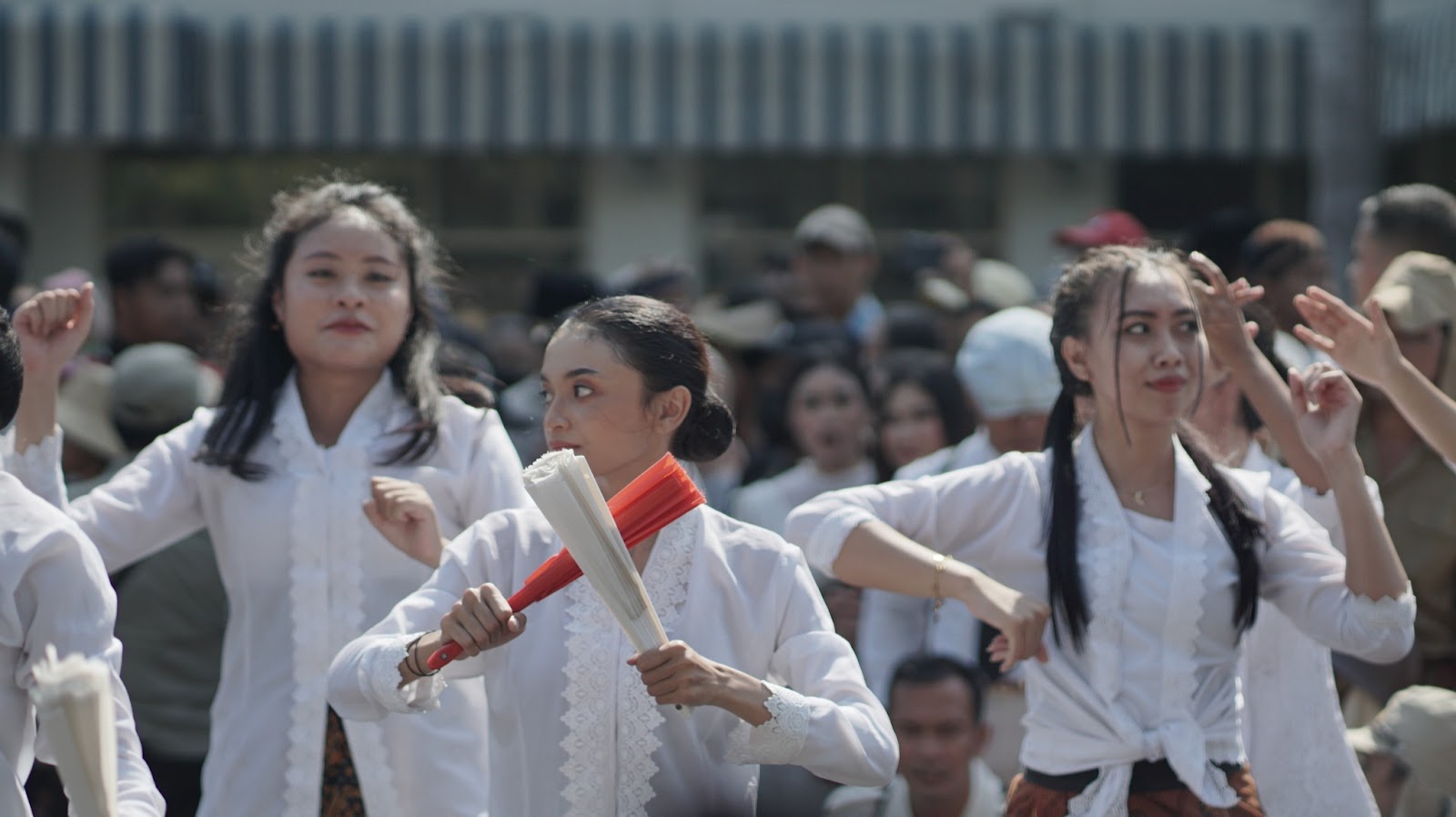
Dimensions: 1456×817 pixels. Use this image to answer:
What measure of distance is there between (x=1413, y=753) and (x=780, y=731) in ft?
6.01

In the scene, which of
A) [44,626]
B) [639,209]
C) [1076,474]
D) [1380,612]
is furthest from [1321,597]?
[639,209]

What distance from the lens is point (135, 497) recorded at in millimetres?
3854

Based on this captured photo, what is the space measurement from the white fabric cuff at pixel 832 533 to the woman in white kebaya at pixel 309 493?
650 mm

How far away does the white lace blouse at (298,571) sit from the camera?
3.75m

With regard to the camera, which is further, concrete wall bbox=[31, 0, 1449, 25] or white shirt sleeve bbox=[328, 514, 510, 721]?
concrete wall bbox=[31, 0, 1449, 25]

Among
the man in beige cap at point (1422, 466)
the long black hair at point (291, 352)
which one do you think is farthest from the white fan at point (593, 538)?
the man in beige cap at point (1422, 466)

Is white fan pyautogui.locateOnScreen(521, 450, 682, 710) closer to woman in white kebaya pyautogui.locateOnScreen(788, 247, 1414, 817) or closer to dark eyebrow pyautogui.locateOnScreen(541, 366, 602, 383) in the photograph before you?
dark eyebrow pyautogui.locateOnScreen(541, 366, 602, 383)

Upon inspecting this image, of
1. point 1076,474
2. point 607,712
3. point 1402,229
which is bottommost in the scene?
point 607,712

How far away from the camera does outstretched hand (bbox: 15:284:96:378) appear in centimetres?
379

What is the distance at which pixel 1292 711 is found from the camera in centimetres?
390

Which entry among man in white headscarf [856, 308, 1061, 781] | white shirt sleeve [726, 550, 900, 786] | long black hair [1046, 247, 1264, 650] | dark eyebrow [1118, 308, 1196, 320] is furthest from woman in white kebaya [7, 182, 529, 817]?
man in white headscarf [856, 308, 1061, 781]

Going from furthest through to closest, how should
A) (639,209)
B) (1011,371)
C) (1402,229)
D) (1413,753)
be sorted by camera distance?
(639,209), (1011,371), (1402,229), (1413,753)

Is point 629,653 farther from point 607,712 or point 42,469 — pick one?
point 42,469

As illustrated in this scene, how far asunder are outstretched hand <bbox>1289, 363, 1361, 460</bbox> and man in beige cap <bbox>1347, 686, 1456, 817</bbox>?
79cm
